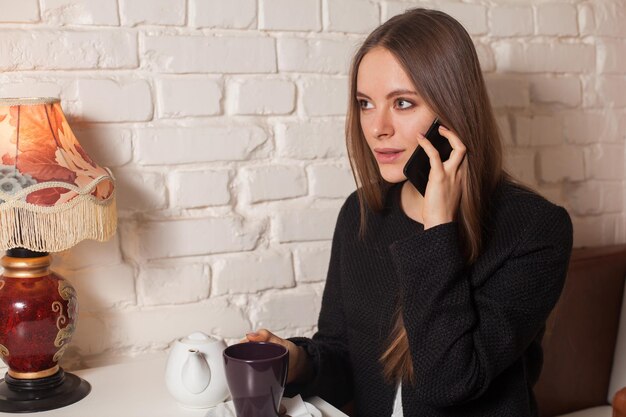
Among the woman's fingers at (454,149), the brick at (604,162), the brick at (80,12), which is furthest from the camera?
the brick at (604,162)

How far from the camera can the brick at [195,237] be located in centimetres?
137

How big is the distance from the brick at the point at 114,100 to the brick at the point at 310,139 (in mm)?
261

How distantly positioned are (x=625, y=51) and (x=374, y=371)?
105cm

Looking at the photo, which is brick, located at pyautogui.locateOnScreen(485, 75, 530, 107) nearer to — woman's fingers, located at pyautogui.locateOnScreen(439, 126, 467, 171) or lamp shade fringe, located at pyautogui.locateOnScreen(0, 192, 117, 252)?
woman's fingers, located at pyautogui.locateOnScreen(439, 126, 467, 171)

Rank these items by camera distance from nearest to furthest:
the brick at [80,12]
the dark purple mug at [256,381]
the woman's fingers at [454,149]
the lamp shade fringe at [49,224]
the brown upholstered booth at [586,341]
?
1. the dark purple mug at [256,381]
2. the lamp shade fringe at [49,224]
3. the woman's fingers at [454,149]
4. the brick at [80,12]
5. the brown upholstered booth at [586,341]

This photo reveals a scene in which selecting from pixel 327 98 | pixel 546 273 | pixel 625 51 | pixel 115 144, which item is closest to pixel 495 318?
pixel 546 273

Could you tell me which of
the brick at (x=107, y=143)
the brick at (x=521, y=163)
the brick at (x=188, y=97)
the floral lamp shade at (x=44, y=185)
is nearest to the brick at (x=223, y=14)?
the brick at (x=188, y=97)

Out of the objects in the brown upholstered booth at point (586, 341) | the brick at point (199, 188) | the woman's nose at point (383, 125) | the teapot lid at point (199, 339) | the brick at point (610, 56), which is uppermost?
the brick at point (610, 56)

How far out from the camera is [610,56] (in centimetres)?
179

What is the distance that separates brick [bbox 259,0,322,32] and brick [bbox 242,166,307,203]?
27 cm

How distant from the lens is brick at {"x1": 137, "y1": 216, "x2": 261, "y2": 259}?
53.8 inches

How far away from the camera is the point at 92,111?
1.30 metres

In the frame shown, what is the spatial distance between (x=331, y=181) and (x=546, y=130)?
1.84 ft

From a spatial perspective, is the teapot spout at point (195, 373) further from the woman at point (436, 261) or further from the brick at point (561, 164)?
the brick at point (561, 164)
